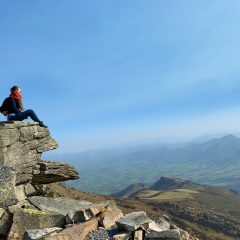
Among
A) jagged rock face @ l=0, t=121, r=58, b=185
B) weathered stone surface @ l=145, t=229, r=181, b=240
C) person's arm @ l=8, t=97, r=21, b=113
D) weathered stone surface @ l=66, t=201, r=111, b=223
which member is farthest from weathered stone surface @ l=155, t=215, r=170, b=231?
person's arm @ l=8, t=97, r=21, b=113

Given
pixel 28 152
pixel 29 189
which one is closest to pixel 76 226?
pixel 29 189

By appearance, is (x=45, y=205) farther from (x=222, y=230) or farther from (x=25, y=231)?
(x=222, y=230)

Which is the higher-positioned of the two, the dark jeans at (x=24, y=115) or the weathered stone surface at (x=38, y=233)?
the dark jeans at (x=24, y=115)

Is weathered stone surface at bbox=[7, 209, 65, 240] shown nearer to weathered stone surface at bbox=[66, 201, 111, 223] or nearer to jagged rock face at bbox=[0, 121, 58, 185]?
weathered stone surface at bbox=[66, 201, 111, 223]

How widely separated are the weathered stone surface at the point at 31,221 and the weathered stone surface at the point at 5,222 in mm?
600

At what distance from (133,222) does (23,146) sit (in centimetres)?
1252

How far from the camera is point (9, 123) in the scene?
76.6ft

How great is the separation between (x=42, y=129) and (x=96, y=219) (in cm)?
1152

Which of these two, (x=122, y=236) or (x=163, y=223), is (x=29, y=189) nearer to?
(x=122, y=236)

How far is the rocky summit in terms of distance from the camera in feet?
53.0

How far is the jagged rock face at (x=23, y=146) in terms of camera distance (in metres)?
22.6

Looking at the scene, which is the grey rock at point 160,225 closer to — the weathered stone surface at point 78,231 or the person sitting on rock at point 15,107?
the weathered stone surface at point 78,231

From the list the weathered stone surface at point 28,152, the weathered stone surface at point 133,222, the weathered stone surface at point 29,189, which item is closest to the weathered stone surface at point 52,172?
the weathered stone surface at point 28,152

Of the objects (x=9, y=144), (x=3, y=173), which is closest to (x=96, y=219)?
(x=3, y=173)
